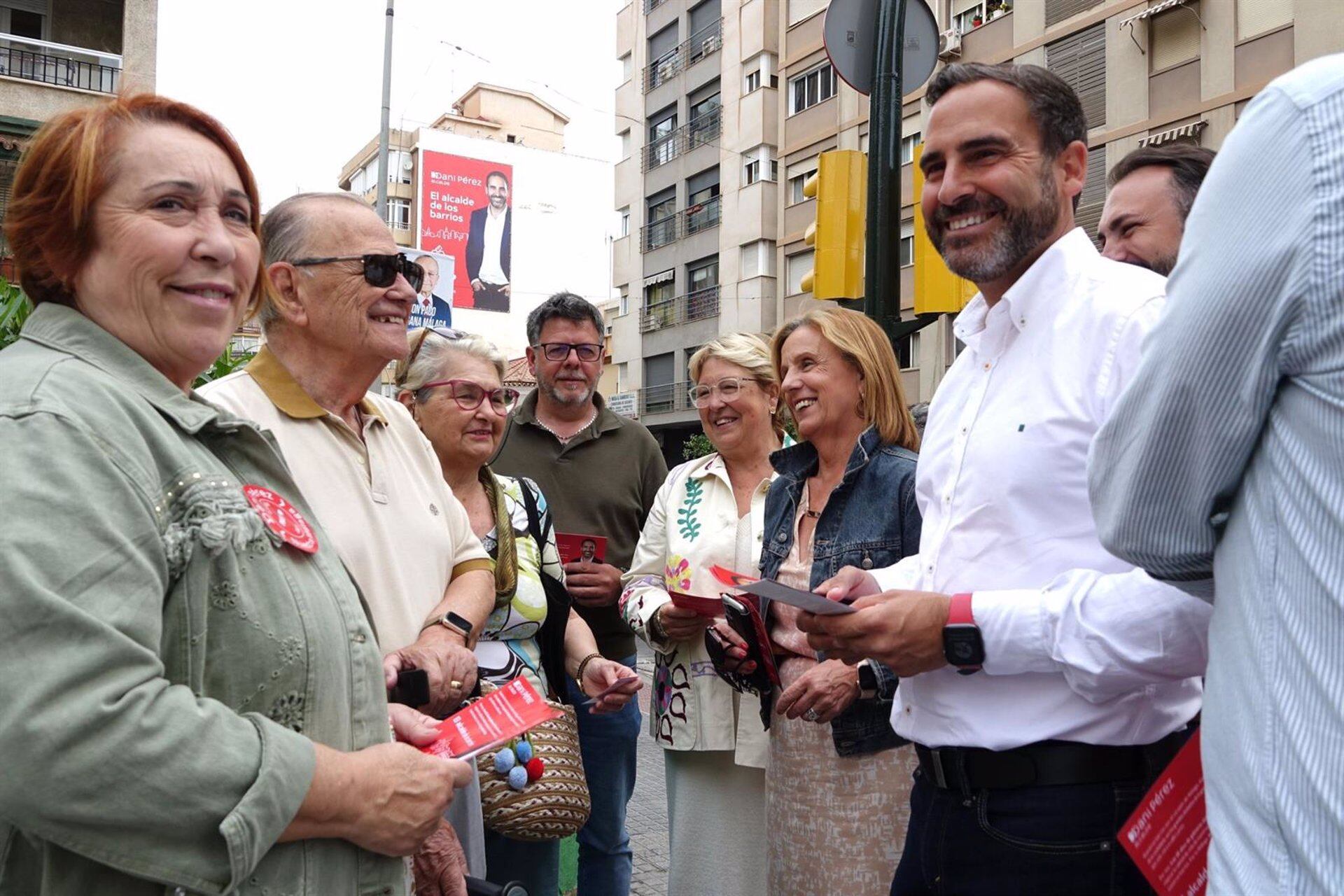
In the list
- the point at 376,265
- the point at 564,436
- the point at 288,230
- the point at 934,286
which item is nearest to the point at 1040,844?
the point at 376,265

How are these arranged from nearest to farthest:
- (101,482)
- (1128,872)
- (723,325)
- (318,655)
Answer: (101,482) < (318,655) < (1128,872) < (723,325)

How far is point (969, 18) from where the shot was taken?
80.0ft

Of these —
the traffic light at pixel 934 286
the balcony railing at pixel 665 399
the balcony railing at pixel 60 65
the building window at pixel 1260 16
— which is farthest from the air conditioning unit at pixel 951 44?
the traffic light at pixel 934 286

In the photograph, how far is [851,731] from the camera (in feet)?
10.0

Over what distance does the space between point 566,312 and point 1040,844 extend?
335 centimetres

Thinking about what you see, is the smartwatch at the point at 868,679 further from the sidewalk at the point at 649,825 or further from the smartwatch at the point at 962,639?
the sidewalk at the point at 649,825

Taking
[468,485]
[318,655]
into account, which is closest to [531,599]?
[468,485]

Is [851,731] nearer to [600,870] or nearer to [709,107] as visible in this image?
[600,870]

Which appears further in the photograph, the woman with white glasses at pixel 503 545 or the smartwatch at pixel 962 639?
the woman with white glasses at pixel 503 545

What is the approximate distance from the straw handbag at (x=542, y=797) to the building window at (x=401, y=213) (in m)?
59.6

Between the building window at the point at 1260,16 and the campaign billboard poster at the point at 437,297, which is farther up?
the building window at the point at 1260,16

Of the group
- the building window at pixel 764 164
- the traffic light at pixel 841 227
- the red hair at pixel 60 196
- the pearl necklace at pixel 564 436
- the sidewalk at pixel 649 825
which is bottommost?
the sidewalk at pixel 649 825

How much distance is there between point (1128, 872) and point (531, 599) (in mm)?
2129

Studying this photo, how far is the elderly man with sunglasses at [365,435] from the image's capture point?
2645mm
